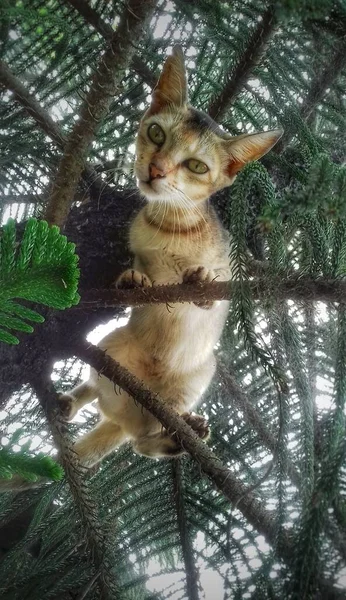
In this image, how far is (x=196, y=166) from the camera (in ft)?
7.73

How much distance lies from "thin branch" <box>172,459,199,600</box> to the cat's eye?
1431 mm

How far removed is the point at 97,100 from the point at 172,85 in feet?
2.86

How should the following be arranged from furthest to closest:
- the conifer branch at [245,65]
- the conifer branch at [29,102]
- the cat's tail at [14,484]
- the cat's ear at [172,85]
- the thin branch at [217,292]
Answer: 1. the cat's ear at [172,85]
2. the cat's tail at [14,484]
3. the conifer branch at [29,102]
4. the conifer branch at [245,65]
5. the thin branch at [217,292]

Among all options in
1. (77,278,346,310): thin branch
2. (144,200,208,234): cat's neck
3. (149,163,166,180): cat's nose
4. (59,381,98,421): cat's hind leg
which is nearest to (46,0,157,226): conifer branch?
(77,278,346,310): thin branch

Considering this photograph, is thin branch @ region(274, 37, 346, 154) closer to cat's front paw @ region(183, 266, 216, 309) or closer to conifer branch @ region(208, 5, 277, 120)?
conifer branch @ region(208, 5, 277, 120)

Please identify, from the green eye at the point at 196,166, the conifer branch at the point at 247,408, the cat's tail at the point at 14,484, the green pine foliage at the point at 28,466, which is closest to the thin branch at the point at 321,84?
the green eye at the point at 196,166

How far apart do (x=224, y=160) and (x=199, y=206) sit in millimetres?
245

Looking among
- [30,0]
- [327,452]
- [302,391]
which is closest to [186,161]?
[30,0]

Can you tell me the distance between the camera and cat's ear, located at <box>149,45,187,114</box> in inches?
84.7

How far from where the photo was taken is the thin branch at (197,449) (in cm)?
152

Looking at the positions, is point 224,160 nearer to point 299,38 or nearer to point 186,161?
point 186,161

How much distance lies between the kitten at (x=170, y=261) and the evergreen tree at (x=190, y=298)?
5.1 inches

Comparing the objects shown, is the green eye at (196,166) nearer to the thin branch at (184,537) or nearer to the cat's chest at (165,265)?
the cat's chest at (165,265)

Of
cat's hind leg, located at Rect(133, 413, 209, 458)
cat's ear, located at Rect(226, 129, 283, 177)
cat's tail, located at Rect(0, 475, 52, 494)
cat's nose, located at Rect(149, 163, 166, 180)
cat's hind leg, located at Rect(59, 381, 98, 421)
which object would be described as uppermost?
cat's ear, located at Rect(226, 129, 283, 177)
